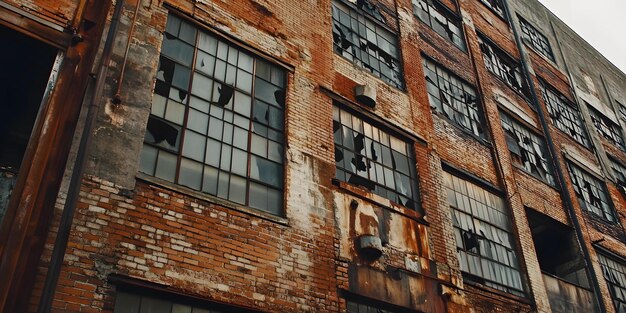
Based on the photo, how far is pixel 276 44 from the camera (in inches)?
362

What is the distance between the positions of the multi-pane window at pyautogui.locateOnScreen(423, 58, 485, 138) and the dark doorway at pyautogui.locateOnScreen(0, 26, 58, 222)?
819 centimetres

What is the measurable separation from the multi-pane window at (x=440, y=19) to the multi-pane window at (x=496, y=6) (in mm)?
3122

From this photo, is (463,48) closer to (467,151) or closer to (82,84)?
(467,151)

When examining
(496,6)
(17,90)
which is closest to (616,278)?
(496,6)

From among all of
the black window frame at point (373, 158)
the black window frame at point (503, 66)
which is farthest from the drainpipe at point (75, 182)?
the black window frame at point (503, 66)

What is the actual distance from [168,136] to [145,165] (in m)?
0.57

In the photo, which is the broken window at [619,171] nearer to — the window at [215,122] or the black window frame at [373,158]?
the black window frame at [373,158]

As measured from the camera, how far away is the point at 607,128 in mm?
19859

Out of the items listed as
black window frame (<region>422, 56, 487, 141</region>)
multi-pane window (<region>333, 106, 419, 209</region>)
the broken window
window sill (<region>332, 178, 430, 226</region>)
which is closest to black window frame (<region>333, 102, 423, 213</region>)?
multi-pane window (<region>333, 106, 419, 209</region>)

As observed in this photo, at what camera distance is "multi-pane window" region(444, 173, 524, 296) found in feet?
33.9

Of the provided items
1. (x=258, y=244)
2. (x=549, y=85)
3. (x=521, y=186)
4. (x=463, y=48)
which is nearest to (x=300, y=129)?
(x=258, y=244)

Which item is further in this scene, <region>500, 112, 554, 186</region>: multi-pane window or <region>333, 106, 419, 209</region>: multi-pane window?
<region>500, 112, 554, 186</region>: multi-pane window

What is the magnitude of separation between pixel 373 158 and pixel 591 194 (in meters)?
9.68

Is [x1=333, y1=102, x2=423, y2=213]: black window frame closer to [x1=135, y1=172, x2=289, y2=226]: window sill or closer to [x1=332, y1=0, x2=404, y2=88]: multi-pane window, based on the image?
[x1=332, y1=0, x2=404, y2=88]: multi-pane window
